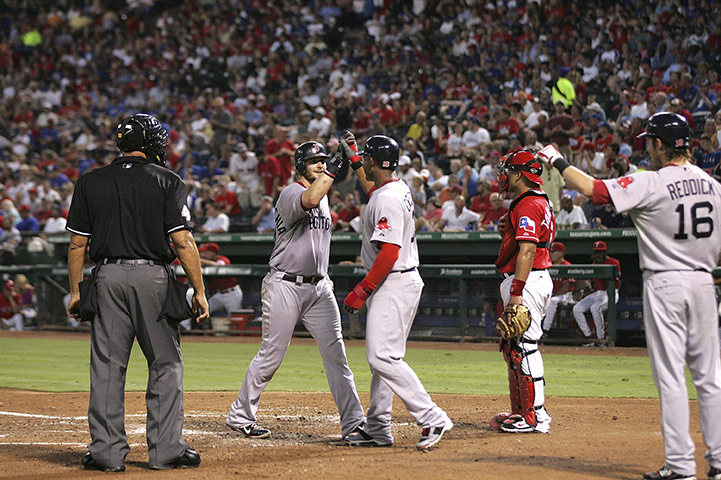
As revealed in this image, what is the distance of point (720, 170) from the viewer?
1295cm

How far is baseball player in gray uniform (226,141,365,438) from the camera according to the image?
6246 millimetres

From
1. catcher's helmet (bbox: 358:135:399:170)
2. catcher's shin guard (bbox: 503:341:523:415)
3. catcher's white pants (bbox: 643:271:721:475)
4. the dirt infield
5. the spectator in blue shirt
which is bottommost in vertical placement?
the dirt infield

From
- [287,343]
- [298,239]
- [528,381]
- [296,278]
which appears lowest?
[528,381]

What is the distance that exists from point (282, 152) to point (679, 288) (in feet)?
46.9

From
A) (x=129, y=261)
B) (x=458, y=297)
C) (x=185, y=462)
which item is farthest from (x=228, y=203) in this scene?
(x=185, y=462)

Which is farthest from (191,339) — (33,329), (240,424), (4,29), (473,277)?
(4,29)

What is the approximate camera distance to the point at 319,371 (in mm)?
10875

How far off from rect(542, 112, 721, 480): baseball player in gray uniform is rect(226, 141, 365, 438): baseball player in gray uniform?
2138 millimetres

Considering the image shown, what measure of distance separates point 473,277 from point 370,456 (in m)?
8.18

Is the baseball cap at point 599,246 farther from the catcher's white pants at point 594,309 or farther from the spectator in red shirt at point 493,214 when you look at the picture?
the spectator in red shirt at point 493,214

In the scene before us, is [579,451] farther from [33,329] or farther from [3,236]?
[3,236]

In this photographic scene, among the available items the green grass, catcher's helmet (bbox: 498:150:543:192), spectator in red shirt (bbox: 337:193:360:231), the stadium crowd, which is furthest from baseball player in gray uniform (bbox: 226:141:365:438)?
spectator in red shirt (bbox: 337:193:360:231)

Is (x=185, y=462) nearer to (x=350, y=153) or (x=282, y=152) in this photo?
(x=350, y=153)

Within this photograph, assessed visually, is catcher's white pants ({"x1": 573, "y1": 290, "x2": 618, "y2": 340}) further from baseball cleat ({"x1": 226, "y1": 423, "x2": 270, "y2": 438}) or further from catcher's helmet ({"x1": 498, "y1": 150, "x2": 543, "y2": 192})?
baseball cleat ({"x1": 226, "y1": 423, "x2": 270, "y2": 438})
